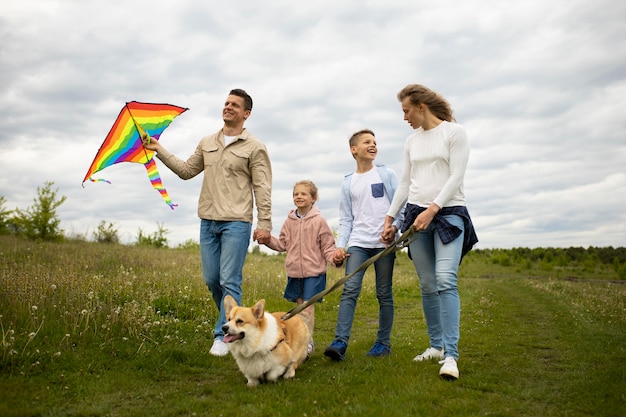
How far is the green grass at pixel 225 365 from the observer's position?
14.1 ft

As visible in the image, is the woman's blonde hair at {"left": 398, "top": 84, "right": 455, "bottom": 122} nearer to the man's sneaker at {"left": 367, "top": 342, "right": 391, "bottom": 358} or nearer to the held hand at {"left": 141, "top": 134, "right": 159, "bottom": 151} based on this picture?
the man's sneaker at {"left": 367, "top": 342, "right": 391, "bottom": 358}

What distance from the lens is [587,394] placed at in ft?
15.0

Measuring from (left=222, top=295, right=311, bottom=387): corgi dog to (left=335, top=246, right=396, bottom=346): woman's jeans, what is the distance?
89 cm


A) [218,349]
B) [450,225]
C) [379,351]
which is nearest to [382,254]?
[450,225]

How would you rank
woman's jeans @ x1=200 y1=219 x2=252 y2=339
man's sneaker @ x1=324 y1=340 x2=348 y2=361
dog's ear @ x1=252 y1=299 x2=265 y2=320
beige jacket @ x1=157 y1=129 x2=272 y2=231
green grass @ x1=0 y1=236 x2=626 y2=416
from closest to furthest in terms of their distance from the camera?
green grass @ x1=0 y1=236 x2=626 y2=416, dog's ear @ x1=252 y1=299 x2=265 y2=320, man's sneaker @ x1=324 y1=340 x2=348 y2=361, woman's jeans @ x1=200 y1=219 x2=252 y2=339, beige jacket @ x1=157 y1=129 x2=272 y2=231

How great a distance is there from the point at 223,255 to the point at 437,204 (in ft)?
8.81

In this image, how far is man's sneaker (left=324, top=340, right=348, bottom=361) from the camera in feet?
19.1

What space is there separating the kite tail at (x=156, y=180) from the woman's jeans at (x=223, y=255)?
81cm

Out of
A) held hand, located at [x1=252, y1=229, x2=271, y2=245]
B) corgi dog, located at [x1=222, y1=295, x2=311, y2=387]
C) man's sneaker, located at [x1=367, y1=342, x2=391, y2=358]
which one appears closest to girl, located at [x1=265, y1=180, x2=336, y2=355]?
held hand, located at [x1=252, y1=229, x2=271, y2=245]

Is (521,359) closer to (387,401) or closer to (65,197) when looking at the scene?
(387,401)

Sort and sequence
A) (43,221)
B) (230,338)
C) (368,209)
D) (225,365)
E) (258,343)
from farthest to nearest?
(43,221) < (368,209) < (225,365) < (258,343) < (230,338)

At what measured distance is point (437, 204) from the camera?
4.96 metres

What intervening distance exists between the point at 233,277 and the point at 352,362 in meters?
1.75

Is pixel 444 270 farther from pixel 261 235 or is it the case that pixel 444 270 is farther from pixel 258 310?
pixel 261 235
